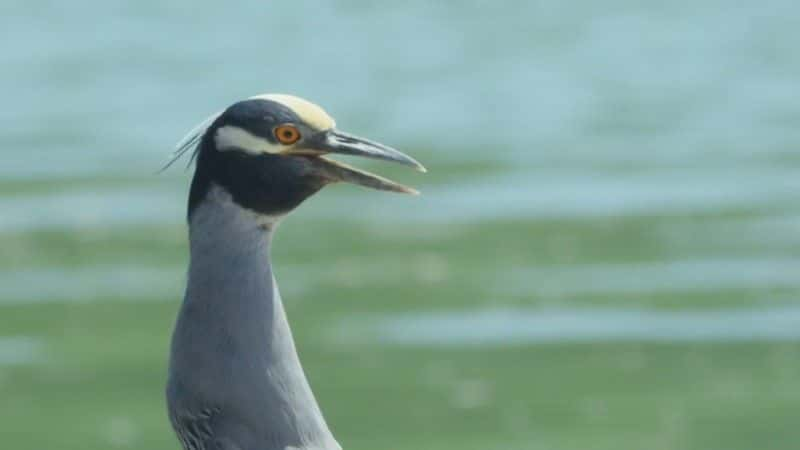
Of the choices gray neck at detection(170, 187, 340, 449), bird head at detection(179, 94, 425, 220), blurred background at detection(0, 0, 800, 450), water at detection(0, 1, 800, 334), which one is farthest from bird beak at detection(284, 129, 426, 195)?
water at detection(0, 1, 800, 334)

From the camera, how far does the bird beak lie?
21.1ft

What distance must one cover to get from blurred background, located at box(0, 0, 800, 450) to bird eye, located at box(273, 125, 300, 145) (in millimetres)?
5978

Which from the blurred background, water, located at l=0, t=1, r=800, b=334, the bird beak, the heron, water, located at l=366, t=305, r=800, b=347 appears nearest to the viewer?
the heron

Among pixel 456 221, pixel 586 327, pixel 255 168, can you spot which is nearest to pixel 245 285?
pixel 255 168

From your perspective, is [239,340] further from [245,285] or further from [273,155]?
[273,155]

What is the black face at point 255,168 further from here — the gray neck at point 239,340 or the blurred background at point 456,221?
the blurred background at point 456,221

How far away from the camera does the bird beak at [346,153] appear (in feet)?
21.1

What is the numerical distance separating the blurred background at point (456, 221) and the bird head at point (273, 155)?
5.93m

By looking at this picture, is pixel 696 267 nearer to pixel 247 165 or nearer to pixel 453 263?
pixel 453 263

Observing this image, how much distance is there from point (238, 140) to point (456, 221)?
10960mm

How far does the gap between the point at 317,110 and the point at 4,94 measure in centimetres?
1641

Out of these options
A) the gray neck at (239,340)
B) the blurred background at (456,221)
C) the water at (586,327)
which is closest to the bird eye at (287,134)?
the gray neck at (239,340)

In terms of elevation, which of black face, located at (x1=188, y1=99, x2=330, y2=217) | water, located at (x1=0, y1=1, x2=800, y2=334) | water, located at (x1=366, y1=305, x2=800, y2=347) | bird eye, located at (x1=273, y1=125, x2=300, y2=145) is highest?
water, located at (x1=0, y1=1, x2=800, y2=334)

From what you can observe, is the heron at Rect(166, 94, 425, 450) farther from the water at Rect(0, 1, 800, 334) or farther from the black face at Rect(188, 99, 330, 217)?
the water at Rect(0, 1, 800, 334)
